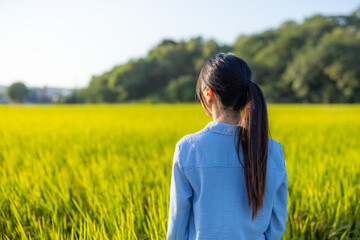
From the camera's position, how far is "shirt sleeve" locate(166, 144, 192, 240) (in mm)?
826

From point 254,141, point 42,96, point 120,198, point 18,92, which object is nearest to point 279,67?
point 42,96

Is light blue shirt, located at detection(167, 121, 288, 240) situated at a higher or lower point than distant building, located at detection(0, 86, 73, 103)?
lower

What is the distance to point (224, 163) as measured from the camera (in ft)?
2.73

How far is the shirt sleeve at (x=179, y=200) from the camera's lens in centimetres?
83

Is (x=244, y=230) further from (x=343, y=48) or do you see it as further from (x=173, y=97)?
(x=173, y=97)

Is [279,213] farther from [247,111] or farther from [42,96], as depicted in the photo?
[42,96]

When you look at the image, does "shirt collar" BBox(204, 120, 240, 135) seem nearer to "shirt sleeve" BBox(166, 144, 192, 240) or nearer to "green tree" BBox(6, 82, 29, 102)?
"shirt sleeve" BBox(166, 144, 192, 240)

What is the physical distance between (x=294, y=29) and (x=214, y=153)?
155 feet

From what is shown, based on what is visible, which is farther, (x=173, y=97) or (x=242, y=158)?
(x=173, y=97)

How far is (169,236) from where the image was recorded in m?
0.88

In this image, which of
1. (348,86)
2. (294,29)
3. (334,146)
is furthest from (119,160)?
(294,29)

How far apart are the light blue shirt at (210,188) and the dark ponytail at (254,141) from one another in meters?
0.03

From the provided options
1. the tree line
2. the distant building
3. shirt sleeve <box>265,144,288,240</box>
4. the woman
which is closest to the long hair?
the woman

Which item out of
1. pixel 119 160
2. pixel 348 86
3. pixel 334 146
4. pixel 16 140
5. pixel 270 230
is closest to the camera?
pixel 270 230
